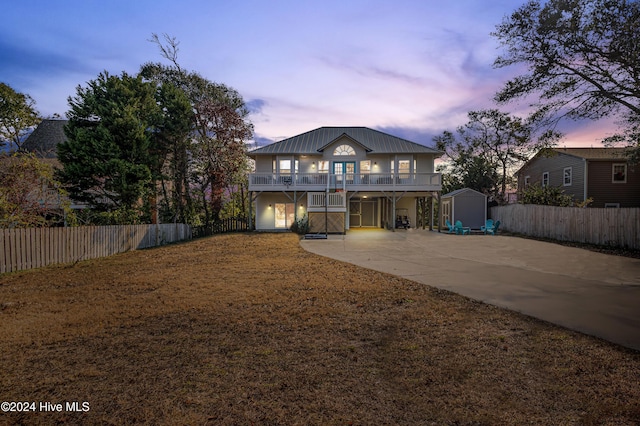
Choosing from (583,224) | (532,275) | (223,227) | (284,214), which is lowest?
(532,275)

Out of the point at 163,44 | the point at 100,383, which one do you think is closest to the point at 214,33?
the point at 163,44

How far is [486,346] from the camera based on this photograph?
13.2 feet

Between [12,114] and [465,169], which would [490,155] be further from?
[12,114]

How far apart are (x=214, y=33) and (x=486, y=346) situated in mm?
18871

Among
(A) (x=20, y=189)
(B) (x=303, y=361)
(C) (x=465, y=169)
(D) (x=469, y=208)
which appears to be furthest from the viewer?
(C) (x=465, y=169)

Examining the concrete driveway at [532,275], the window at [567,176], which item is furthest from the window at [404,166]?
the window at [567,176]

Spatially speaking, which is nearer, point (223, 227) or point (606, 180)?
point (223, 227)

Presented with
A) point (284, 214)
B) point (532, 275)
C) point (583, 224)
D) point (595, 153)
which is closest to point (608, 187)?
point (595, 153)

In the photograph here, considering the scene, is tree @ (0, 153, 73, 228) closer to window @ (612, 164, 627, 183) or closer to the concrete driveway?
the concrete driveway

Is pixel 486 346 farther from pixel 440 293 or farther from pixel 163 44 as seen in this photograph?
pixel 163 44

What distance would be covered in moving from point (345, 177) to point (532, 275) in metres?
14.6

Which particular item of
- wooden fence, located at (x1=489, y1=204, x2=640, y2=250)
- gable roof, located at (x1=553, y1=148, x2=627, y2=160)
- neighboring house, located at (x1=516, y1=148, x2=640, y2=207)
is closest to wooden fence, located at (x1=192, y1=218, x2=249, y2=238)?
wooden fence, located at (x1=489, y1=204, x2=640, y2=250)

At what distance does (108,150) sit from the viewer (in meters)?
16.5

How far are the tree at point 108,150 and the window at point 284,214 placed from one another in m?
8.67
